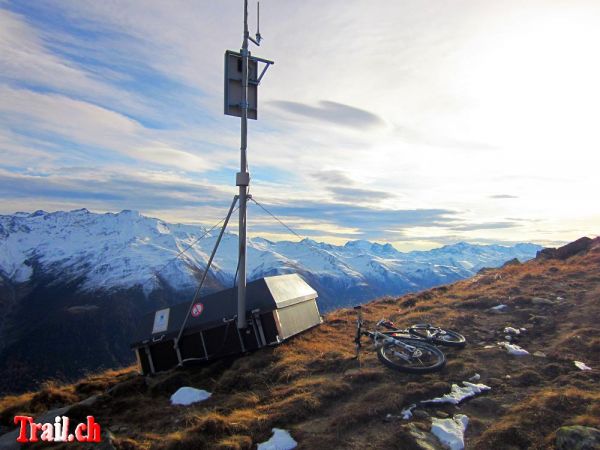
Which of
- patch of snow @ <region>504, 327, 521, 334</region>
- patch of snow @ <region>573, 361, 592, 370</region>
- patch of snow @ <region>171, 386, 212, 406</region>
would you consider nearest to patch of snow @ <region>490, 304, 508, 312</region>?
patch of snow @ <region>504, 327, 521, 334</region>

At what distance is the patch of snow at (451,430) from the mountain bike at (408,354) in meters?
2.71

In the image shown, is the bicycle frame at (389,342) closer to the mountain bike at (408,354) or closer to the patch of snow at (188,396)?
the mountain bike at (408,354)

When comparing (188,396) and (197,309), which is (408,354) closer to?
(188,396)

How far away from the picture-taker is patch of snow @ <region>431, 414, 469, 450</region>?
27.9 ft

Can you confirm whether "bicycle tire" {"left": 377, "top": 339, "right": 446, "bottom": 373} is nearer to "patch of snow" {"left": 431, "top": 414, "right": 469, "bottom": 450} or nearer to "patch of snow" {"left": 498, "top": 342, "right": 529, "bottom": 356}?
"patch of snow" {"left": 498, "top": 342, "right": 529, "bottom": 356}

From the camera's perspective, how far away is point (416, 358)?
13.2 meters

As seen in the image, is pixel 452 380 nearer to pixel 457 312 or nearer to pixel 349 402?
pixel 349 402

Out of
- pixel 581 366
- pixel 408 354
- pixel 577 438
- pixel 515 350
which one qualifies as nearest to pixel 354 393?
pixel 408 354

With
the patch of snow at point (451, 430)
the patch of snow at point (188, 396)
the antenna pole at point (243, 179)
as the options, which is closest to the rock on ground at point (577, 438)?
the patch of snow at point (451, 430)

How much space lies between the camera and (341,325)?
67.9 feet

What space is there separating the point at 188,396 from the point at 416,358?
7.12m

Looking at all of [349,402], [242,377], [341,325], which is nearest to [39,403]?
[242,377]

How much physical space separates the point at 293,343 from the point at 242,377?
11.9ft

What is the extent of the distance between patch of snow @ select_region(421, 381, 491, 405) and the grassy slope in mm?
190
